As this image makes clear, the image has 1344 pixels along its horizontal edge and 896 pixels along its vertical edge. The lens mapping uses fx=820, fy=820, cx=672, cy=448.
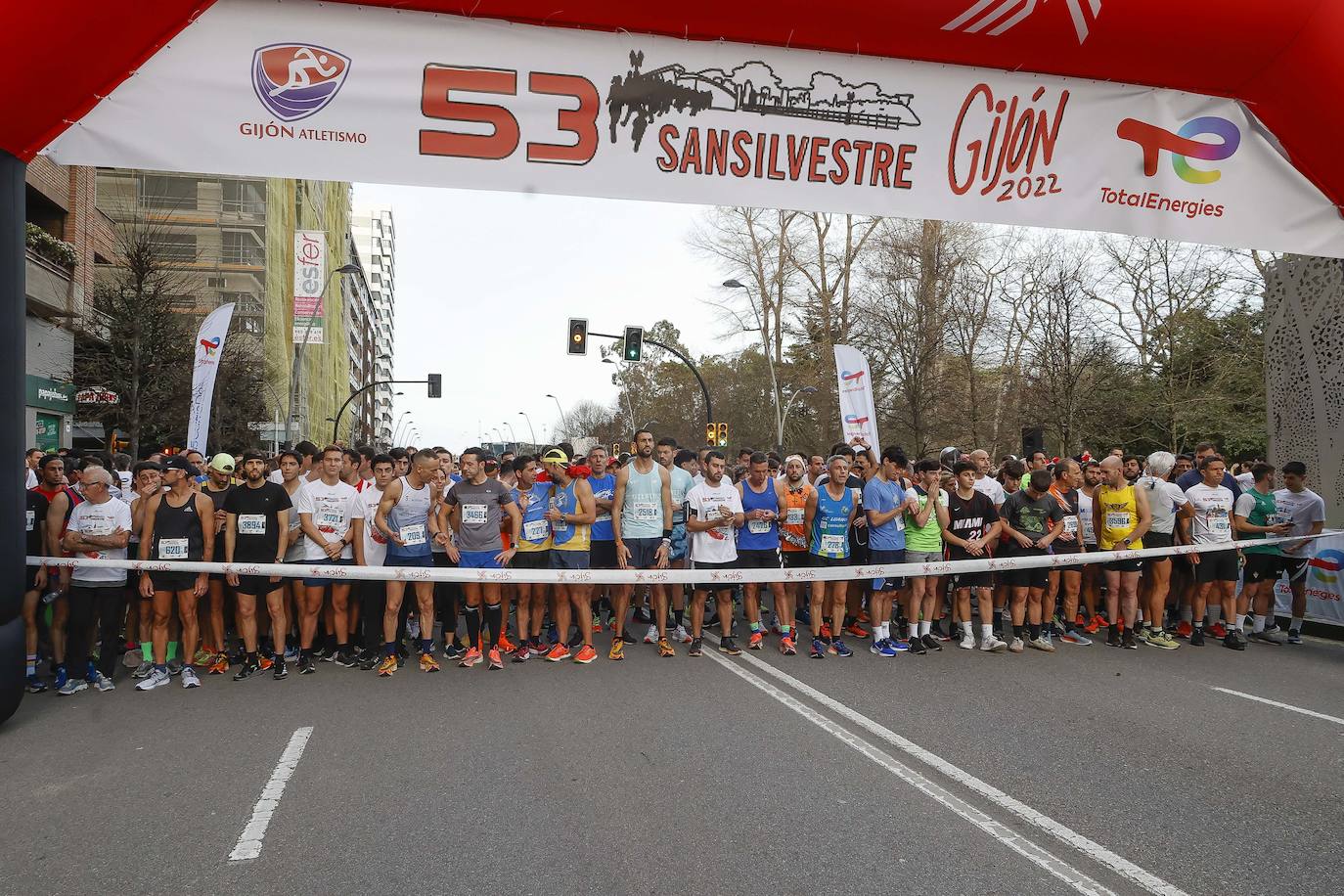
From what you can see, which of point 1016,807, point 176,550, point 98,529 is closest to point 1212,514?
point 1016,807

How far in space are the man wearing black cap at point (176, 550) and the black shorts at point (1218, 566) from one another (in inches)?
397

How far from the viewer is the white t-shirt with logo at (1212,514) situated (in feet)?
29.8

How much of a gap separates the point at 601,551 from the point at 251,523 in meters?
3.50

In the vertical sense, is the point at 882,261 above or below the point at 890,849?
above

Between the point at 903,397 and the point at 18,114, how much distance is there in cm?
3022

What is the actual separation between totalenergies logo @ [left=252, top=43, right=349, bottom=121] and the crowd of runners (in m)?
3.12

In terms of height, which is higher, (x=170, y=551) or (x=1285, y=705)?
(x=170, y=551)

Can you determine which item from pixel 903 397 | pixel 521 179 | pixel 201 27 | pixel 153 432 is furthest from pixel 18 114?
pixel 903 397

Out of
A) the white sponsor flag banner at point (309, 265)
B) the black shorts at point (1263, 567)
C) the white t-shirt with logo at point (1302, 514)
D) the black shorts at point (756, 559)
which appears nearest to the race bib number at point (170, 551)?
the black shorts at point (756, 559)

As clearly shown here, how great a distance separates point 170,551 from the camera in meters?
7.03

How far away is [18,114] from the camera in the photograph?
503cm

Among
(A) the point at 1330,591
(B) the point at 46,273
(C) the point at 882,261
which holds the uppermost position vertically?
(C) the point at 882,261

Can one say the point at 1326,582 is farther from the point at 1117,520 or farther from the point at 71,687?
the point at 71,687

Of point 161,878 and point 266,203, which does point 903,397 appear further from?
point 266,203
